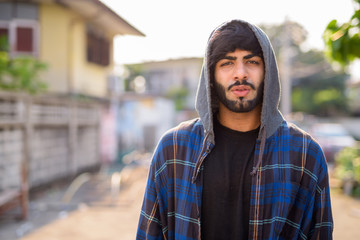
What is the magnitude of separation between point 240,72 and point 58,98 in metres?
8.49

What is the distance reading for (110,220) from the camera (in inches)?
266

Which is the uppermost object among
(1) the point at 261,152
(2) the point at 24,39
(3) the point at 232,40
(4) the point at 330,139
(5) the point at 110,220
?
(2) the point at 24,39

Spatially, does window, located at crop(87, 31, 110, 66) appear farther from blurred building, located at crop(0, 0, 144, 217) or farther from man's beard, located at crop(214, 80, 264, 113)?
man's beard, located at crop(214, 80, 264, 113)

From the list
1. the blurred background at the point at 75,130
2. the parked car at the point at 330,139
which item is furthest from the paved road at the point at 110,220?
the parked car at the point at 330,139

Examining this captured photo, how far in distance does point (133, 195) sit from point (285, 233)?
7290mm

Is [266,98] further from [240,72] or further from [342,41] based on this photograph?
[342,41]

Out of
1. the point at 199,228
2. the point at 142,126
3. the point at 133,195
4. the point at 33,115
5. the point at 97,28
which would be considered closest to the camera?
the point at 199,228

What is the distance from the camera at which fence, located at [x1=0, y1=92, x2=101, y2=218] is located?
6930 millimetres

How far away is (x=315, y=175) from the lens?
72.7 inches

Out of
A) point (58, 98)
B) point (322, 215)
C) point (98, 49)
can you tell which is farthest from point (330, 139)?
point (322, 215)

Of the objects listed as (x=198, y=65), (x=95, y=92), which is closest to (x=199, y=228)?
(x=95, y=92)

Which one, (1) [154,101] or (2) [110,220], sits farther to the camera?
(1) [154,101]

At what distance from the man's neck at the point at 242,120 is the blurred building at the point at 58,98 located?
532cm

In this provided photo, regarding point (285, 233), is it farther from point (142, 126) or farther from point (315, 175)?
point (142, 126)
